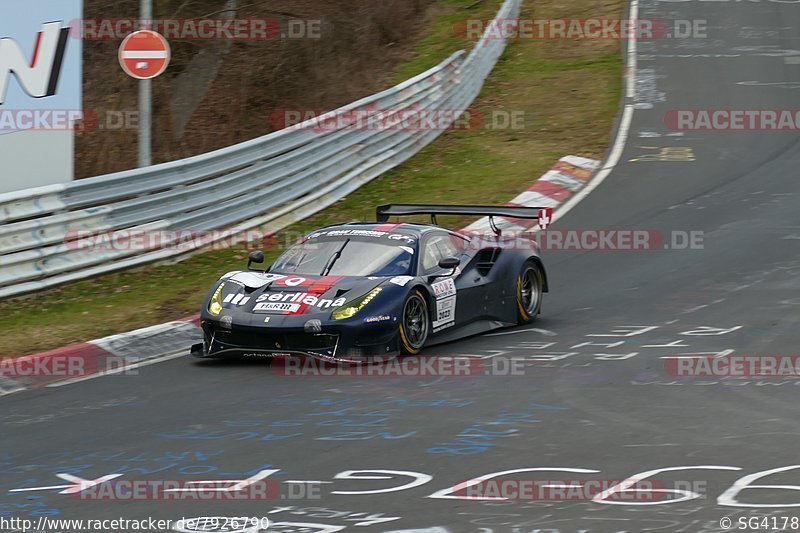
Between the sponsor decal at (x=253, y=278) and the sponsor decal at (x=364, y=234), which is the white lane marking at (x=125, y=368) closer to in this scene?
the sponsor decal at (x=253, y=278)

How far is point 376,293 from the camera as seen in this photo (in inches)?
416

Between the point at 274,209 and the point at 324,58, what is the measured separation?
11.0m

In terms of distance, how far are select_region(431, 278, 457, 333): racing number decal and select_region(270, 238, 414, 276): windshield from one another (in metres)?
0.35

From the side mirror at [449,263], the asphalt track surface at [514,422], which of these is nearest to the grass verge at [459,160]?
the asphalt track surface at [514,422]

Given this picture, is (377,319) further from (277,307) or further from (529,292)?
(529,292)

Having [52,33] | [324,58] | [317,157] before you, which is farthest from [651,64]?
[52,33]

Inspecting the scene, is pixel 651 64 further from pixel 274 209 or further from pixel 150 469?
pixel 150 469

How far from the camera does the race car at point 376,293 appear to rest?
33.9ft

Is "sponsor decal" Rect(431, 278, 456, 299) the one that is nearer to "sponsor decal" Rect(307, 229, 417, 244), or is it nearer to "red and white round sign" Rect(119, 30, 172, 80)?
"sponsor decal" Rect(307, 229, 417, 244)

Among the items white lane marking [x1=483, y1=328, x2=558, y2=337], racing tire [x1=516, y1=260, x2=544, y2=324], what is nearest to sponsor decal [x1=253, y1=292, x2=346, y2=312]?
white lane marking [x1=483, y1=328, x2=558, y2=337]

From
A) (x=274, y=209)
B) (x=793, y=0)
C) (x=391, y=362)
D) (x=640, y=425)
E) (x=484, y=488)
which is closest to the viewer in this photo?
(x=484, y=488)

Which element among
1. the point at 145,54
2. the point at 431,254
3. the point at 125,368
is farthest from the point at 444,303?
the point at 145,54

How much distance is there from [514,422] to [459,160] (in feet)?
41.7

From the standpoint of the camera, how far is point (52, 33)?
14352 mm
